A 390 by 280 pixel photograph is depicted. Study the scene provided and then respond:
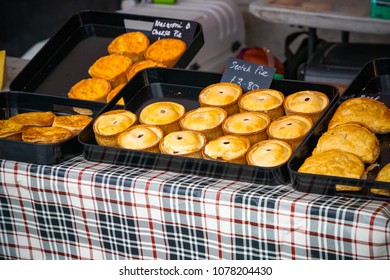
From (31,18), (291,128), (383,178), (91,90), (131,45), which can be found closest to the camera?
(383,178)

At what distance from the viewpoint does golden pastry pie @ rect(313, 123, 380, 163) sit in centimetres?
181

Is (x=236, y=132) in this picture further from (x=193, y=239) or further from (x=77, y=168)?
(x=77, y=168)

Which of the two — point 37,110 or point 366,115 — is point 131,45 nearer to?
point 37,110

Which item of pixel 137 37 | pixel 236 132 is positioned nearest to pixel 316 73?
pixel 137 37

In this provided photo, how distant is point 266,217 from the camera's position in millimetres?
1723

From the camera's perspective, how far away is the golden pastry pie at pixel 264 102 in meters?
2.06

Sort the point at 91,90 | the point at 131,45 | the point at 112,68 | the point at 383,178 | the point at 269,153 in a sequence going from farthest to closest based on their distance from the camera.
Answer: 1. the point at 131,45
2. the point at 112,68
3. the point at 91,90
4. the point at 269,153
5. the point at 383,178

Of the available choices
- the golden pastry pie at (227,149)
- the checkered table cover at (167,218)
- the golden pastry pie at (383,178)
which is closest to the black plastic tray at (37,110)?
the checkered table cover at (167,218)

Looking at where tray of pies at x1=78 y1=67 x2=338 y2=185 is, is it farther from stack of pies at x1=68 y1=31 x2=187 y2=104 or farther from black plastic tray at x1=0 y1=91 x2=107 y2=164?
stack of pies at x1=68 y1=31 x2=187 y2=104

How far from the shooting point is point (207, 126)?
2.01 m

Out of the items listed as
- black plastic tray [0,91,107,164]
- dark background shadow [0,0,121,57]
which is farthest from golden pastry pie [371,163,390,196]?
dark background shadow [0,0,121,57]

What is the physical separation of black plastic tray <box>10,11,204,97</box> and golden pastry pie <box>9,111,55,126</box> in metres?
0.33

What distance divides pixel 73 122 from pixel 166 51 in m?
0.63

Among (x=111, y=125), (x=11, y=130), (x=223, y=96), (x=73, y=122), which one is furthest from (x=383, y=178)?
(x=11, y=130)
